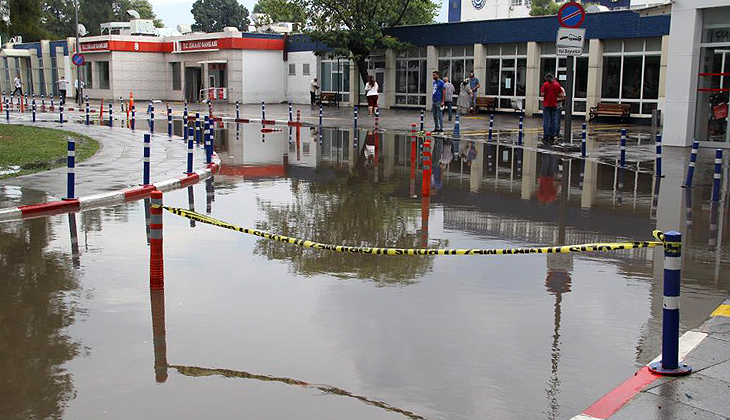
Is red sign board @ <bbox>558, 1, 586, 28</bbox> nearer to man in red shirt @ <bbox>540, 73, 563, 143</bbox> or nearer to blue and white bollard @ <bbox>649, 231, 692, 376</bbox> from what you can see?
man in red shirt @ <bbox>540, 73, 563, 143</bbox>

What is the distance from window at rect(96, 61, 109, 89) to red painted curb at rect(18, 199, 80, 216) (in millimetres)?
56328

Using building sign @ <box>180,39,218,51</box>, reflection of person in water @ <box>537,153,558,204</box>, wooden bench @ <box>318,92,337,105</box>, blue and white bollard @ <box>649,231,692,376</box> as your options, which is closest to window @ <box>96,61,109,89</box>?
building sign @ <box>180,39,218,51</box>

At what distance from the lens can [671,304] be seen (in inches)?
231

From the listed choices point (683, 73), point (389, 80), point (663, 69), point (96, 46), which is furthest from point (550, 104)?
point (96, 46)

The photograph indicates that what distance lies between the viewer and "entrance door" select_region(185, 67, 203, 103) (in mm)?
62919

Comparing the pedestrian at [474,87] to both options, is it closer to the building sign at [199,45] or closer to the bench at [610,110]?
the bench at [610,110]

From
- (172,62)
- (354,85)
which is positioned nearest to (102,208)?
(354,85)

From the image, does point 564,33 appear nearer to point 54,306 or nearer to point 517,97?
point 54,306

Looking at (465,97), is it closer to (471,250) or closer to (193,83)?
(193,83)

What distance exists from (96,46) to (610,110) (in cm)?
4407

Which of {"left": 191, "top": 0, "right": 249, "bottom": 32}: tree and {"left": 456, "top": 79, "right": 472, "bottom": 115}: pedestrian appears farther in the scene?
{"left": 191, "top": 0, "right": 249, "bottom": 32}: tree

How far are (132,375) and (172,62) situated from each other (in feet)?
204

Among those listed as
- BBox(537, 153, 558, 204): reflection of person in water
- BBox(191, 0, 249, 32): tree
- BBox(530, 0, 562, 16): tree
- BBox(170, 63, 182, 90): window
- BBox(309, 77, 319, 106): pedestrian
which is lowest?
BBox(537, 153, 558, 204): reflection of person in water

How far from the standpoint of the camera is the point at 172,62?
65250 mm
